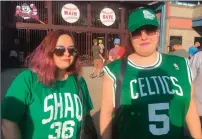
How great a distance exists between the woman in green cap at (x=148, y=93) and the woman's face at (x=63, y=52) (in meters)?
0.45

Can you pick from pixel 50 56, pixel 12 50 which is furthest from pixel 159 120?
pixel 12 50

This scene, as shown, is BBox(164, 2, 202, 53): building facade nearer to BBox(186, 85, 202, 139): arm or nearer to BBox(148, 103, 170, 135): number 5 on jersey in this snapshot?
BBox(186, 85, 202, 139): arm

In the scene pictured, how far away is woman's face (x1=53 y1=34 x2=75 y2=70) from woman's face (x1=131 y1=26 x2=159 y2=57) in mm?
580

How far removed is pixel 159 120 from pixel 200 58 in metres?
2.20

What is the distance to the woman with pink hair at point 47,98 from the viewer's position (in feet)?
6.14

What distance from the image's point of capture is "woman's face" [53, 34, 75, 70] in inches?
84.2

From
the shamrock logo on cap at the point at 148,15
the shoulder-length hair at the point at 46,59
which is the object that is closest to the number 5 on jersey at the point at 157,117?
the shamrock logo on cap at the point at 148,15

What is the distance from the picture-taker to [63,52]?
7.05 ft

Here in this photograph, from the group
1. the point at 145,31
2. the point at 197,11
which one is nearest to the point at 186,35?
the point at 197,11

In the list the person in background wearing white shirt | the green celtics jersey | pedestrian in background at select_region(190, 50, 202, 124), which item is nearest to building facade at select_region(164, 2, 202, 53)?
the person in background wearing white shirt

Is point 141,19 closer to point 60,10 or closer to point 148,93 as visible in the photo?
point 148,93

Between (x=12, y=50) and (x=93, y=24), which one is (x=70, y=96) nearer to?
(x=12, y=50)

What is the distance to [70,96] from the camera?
208 cm

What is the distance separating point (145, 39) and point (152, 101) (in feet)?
1.49
